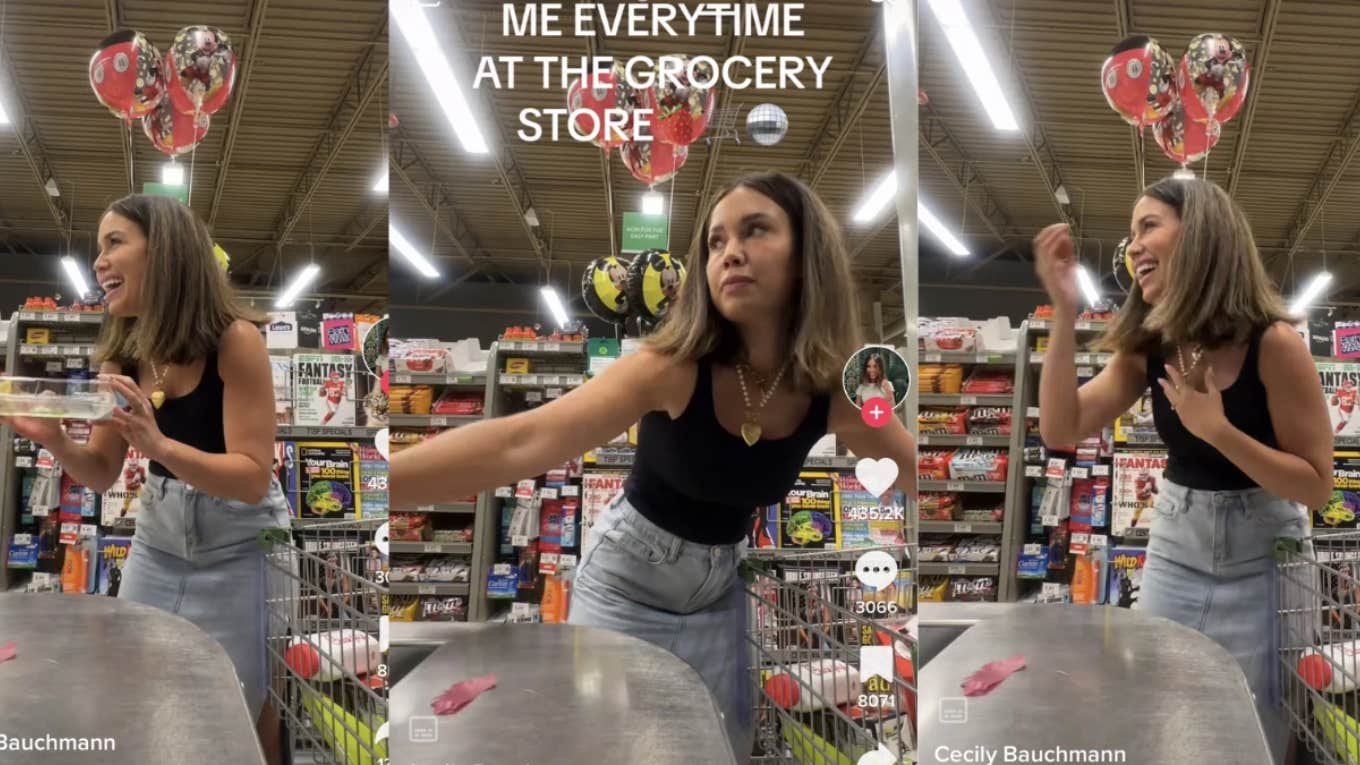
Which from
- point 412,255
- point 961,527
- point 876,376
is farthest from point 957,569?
point 412,255

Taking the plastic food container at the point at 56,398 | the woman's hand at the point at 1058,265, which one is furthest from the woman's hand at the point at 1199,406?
the plastic food container at the point at 56,398

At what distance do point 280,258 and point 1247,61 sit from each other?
2.05 m

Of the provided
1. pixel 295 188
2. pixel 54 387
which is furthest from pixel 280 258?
pixel 54 387

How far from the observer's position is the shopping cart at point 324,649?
7.70ft

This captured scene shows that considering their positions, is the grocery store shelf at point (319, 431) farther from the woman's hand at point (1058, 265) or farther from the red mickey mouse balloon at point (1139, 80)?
the red mickey mouse balloon at point (1139, 80)

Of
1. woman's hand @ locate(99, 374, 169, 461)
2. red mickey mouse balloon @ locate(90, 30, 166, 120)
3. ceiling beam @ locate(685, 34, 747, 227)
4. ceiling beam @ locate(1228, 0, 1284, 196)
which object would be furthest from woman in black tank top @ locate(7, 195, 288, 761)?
ceiling beam @ locate(1228, 0, 1284, 196)

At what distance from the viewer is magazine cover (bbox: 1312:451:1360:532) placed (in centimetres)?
234

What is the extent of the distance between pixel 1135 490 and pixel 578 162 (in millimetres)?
1327

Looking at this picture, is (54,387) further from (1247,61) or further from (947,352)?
(1247,61)

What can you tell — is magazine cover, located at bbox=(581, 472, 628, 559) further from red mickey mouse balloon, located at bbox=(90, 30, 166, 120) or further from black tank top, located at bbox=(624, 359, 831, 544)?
red mickey mouse balloon, located at bbox=(90, 30, 166, 120)

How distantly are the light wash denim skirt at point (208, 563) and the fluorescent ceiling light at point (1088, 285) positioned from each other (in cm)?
168

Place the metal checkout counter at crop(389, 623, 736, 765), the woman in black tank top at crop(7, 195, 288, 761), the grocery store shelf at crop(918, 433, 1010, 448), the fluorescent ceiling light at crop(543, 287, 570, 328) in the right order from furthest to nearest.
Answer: the grocery store shelf at crop(918, 433, 1010, 448)
the fluorescent ceiling light at crop(543, 287, 570, 328)
the woman in black tank top at crop(7, 195, 288, 761)
the metal checkout counter at crop(389, 623, 736, 765)

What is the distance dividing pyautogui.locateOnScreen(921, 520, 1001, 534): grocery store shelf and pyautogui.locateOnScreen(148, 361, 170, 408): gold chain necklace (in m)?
1.52

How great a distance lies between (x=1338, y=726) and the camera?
2.33 m
